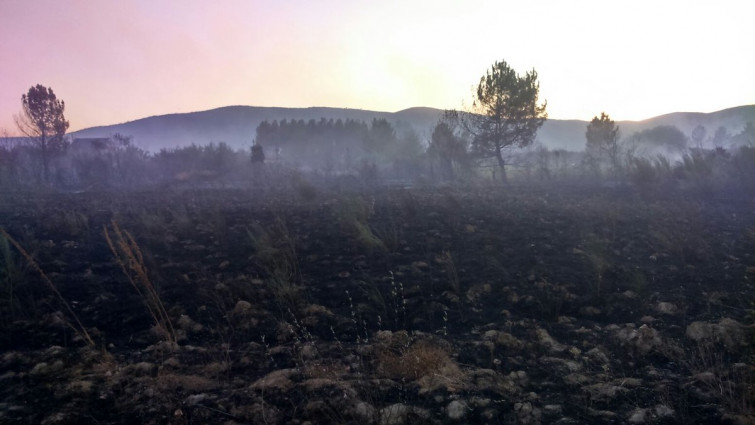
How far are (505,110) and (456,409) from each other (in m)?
20.7

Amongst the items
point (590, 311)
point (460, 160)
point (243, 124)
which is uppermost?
point (243, 124)

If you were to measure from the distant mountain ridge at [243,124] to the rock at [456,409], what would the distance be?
353ft

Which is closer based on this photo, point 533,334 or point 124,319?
point 533,334

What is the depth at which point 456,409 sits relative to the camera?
2133 millimetres

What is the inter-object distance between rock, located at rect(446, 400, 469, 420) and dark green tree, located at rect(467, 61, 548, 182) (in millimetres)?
19350

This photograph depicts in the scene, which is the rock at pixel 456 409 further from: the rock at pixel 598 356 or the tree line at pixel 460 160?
the tree line at pixel 460 160

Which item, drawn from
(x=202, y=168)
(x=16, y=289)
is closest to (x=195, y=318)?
(x=16, y=289)

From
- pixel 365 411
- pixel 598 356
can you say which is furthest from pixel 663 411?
pixel 365 411

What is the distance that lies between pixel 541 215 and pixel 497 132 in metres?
13.9

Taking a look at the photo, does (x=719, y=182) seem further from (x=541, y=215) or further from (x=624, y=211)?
(x=541, y=215)

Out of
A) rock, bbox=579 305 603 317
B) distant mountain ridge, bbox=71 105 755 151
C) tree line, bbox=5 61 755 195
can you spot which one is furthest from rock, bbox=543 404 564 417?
distant mountain ridge, bbox=71 105 755 151

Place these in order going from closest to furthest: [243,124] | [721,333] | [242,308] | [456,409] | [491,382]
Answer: [456,409] < [491,382] < [721,333] < [242,308] < [243,124]

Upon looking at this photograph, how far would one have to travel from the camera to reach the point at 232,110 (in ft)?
430

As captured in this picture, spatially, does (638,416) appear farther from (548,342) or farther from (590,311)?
(590,311)
